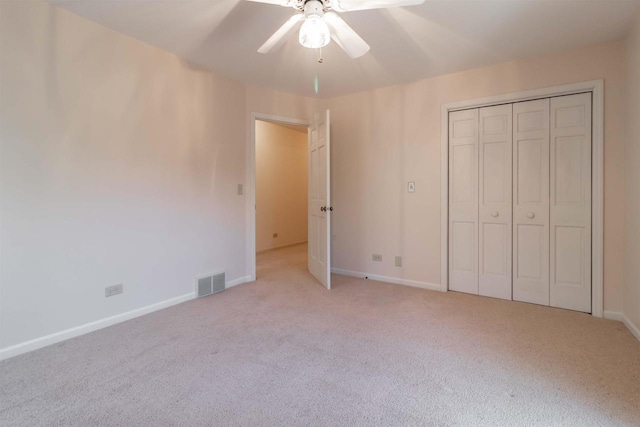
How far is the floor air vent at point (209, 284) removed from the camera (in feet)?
10.7

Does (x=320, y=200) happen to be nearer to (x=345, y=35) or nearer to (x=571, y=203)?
(x=345, y=35)

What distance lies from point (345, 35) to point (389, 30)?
0.70 m

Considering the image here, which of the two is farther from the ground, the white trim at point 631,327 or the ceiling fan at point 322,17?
the ceiling fan at point 322,17

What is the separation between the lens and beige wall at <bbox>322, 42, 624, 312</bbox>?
2.69 m

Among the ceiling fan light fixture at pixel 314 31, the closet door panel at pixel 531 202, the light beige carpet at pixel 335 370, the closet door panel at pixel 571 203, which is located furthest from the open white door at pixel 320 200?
the closet door panel at pixel 571 203

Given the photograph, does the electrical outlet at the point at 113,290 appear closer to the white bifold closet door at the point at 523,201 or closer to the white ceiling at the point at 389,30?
the white ceiling at the point at 389,30

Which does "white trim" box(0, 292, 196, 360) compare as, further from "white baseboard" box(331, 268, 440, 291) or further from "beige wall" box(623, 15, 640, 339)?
"beige wall" box(623, 15, 640, 339)

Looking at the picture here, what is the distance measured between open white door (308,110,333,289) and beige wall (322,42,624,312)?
0.34 metres

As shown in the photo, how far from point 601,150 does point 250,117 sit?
3.51 meters

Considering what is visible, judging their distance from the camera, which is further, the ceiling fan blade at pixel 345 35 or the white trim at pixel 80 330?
the white trim at pixel 80 330

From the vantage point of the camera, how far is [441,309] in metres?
2.93

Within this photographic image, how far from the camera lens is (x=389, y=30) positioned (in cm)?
245

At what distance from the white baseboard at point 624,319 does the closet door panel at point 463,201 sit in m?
1.05

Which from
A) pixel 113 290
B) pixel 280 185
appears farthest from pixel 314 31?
pixel 280 185
